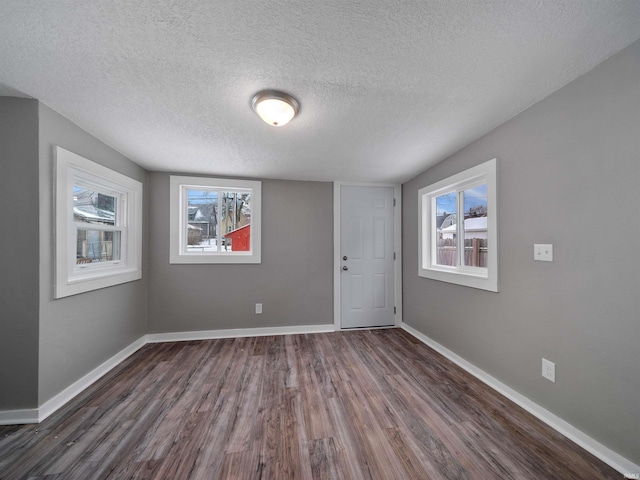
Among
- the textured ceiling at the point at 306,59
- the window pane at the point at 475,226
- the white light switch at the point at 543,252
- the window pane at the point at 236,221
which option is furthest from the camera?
the window pane at the point at 236,221

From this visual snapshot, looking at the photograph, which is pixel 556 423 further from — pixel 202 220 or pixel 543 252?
pixel 202 220

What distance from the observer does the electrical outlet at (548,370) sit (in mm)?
1600

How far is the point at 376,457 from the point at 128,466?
1.38 meters

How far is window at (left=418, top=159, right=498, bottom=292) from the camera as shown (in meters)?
2.08

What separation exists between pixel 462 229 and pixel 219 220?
3036mm

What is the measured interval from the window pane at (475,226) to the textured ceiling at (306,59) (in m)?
0.61

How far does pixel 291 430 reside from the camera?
156 cm

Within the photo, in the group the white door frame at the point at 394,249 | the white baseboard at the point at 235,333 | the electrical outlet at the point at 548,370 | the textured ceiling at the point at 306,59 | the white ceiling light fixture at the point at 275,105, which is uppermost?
the textured ceiling at the point at 306,59

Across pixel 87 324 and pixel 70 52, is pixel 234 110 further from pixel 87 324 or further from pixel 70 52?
pixel 87 324

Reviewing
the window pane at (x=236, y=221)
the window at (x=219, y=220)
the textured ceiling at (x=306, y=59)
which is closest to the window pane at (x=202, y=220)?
the window at (x=219, y=220)

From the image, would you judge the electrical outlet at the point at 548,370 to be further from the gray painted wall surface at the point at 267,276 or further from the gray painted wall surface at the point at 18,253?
the gray painted wall surface at the point at 18,253

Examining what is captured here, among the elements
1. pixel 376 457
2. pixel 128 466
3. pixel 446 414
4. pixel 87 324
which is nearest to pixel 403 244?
pixel 446 414

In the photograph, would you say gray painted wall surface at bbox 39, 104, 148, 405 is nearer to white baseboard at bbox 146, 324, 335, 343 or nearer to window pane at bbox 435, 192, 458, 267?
white baseboard at bbox 146, 324, 335, 343

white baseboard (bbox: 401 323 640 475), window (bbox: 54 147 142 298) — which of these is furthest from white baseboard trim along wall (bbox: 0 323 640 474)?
window (bbox: 54 147 142 298)
